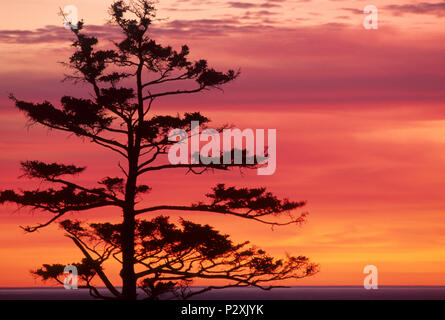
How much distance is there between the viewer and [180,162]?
2277 cm

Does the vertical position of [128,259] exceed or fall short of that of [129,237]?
it falls short

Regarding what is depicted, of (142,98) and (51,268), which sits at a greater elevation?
(142,98)

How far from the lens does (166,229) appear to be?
76.9 ft

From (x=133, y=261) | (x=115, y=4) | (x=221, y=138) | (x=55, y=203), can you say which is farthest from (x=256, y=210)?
(x=115, y=4)

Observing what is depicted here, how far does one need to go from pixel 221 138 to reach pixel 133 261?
4808mm
